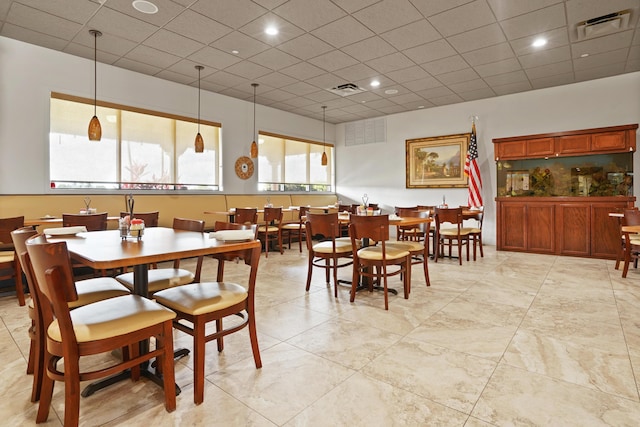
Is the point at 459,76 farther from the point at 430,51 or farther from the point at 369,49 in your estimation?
the point at 369,49

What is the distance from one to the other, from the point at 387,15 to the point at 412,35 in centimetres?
67

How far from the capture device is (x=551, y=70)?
6.02 meters

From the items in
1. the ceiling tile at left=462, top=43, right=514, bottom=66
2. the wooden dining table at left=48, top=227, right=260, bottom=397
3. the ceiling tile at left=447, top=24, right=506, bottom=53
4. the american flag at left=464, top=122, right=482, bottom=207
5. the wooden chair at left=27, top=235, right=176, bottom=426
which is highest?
the ceiling tile at left=462, top=43, right=514, bottom=66

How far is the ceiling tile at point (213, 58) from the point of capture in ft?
17.3

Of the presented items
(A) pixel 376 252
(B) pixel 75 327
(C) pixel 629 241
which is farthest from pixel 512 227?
(B) pixel 75 327

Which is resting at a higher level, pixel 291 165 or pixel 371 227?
pixel 291 165

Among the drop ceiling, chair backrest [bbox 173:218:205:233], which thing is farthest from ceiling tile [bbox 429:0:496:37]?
chair backrest [bbox 173:218:205:233]

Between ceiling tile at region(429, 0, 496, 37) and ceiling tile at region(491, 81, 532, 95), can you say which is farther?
ceiling tile at region(491, 81, 532, 95)

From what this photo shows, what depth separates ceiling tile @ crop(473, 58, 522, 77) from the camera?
18.6 ft

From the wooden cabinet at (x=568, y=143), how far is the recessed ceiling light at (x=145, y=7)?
242 inches

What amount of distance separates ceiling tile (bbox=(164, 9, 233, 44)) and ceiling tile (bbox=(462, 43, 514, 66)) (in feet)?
11.8

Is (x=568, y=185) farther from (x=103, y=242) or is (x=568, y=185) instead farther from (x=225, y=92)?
(x=103, y=242)

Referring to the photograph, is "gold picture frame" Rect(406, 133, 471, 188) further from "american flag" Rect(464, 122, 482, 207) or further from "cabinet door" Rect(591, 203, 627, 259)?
"cabinet door" Rect(591, 203, 627, 259)

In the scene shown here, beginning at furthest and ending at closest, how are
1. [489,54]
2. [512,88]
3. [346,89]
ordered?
1. [346,89]
2. [512,88]
3. [489,54]
